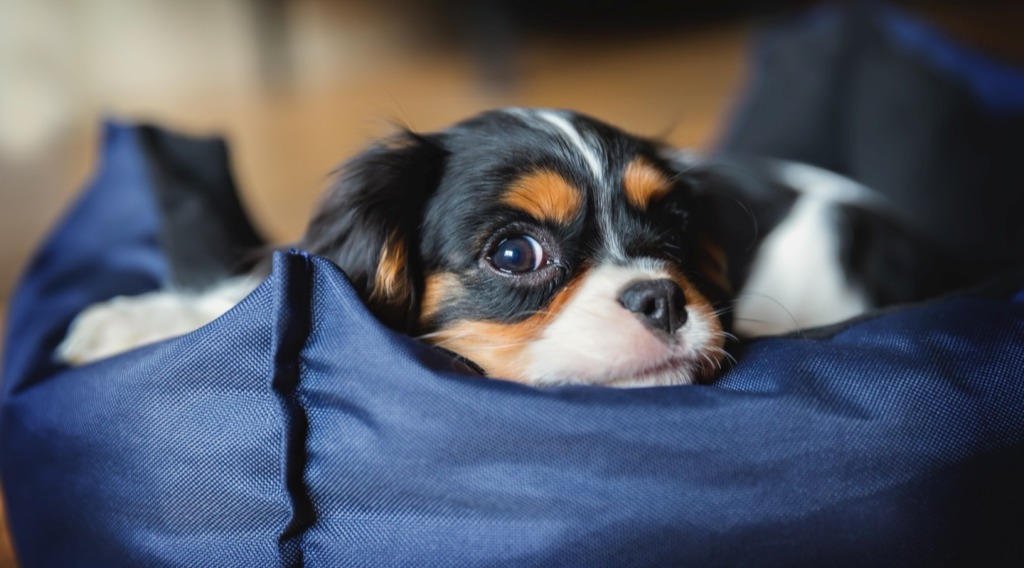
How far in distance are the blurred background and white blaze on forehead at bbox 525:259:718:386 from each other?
3024 mm

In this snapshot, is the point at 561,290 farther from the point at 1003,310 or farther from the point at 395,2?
the point at 395,2

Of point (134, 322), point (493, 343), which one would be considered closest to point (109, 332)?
point (134, 322)

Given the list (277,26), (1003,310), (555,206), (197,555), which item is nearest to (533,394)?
(555,206)

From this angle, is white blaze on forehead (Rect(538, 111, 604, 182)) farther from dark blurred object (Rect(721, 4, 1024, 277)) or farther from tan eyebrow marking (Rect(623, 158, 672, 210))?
dark blurred object (Rect(721, 4, 1024, 277))

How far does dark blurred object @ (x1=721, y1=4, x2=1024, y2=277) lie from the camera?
306 centimetres

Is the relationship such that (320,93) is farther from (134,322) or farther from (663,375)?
(663,375)

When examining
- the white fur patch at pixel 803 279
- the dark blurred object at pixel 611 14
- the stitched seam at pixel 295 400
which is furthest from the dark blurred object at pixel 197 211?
the dark blurred object at pixel 611 14

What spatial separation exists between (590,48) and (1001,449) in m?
6.88

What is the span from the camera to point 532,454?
4.02 ft

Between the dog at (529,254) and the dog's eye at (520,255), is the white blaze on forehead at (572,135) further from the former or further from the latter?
the dog's eye at (520,255)

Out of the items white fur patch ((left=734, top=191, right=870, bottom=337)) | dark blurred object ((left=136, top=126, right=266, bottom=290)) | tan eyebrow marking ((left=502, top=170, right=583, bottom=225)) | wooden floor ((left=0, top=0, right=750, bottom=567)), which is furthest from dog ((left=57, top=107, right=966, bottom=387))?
wooden floor ((left=0, top=0, right=750, bottom=567))

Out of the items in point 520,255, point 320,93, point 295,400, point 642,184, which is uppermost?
point 642,184

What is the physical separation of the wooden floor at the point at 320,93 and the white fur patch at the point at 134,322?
82.6 inches

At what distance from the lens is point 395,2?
788 centimetres
